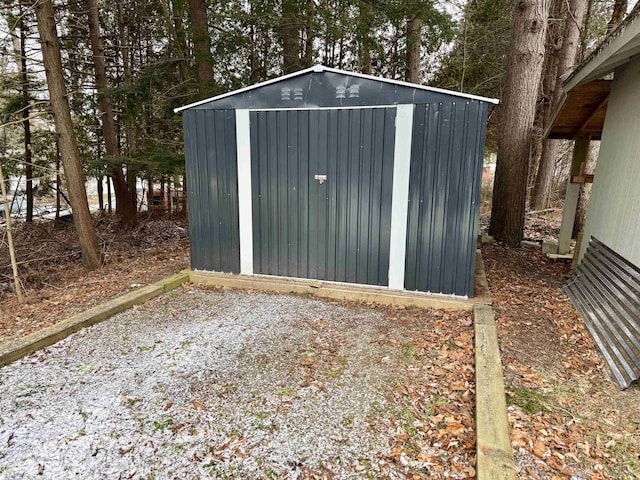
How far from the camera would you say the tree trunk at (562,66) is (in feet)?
26.9

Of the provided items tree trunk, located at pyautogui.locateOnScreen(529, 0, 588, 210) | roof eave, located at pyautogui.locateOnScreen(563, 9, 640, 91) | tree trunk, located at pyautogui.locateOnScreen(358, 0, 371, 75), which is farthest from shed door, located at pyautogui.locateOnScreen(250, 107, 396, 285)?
tree trunk, located at pyautogui.locateOnScreen(529, 0, 588, 210)

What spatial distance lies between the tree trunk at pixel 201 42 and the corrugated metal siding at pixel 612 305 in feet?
22.1

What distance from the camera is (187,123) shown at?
183 inches

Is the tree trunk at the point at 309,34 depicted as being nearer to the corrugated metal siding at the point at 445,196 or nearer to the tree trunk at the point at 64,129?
the tree trunk at the point at 64,129

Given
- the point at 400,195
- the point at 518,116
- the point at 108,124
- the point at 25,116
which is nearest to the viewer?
the point at 400,195

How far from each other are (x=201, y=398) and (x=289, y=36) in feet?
Answer: 26.2

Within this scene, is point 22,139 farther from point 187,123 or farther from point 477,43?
point 477,43

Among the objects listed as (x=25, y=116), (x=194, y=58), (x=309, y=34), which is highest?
(x=309, y=34)

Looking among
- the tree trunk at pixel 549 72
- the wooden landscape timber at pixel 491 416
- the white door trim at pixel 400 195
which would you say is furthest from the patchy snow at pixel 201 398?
the tree trunk at pixel 549 72

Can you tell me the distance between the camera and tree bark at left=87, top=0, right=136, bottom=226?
7988 mm

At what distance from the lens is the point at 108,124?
28.6 ft

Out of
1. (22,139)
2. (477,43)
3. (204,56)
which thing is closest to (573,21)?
(477,43)

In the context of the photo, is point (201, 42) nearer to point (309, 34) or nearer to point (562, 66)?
point (309, 34)

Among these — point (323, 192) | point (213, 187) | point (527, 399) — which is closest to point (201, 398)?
point (527, 399)
